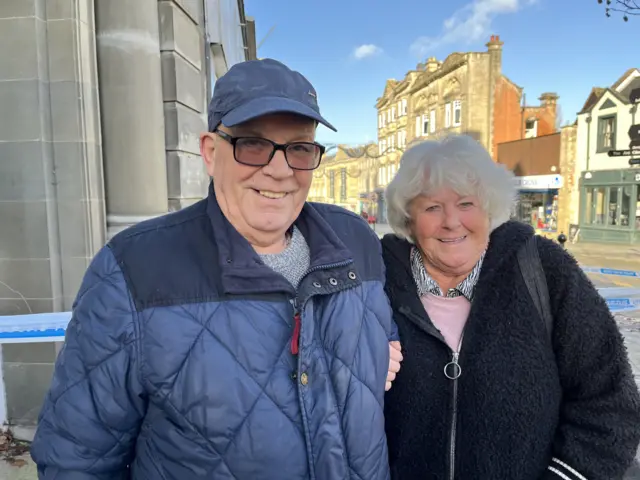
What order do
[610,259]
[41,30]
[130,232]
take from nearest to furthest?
[130,232] → [41,30] → [610,259]

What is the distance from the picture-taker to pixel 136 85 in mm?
4047

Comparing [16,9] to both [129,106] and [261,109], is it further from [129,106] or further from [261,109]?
[261,109]

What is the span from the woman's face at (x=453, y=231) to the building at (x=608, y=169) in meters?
20.7

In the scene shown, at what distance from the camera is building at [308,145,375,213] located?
50037mm

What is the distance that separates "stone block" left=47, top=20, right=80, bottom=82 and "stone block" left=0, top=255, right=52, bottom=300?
4.75 ft

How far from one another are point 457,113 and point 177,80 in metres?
30.3

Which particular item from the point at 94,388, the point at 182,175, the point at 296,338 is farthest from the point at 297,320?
the point at 182,175

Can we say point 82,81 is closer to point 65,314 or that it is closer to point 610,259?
point 65,314

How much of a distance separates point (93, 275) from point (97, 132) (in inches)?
112

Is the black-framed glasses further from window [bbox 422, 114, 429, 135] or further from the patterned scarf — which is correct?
window [bbox 422, 114, 429, 135]

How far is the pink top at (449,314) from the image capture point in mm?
1857

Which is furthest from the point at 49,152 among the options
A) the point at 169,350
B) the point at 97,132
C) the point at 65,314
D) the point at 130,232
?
the point at 169,350

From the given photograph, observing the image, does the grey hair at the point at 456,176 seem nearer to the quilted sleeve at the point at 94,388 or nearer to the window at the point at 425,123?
the quilted sleeve at the point at 94,388

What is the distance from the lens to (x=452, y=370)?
1775 millimetres
